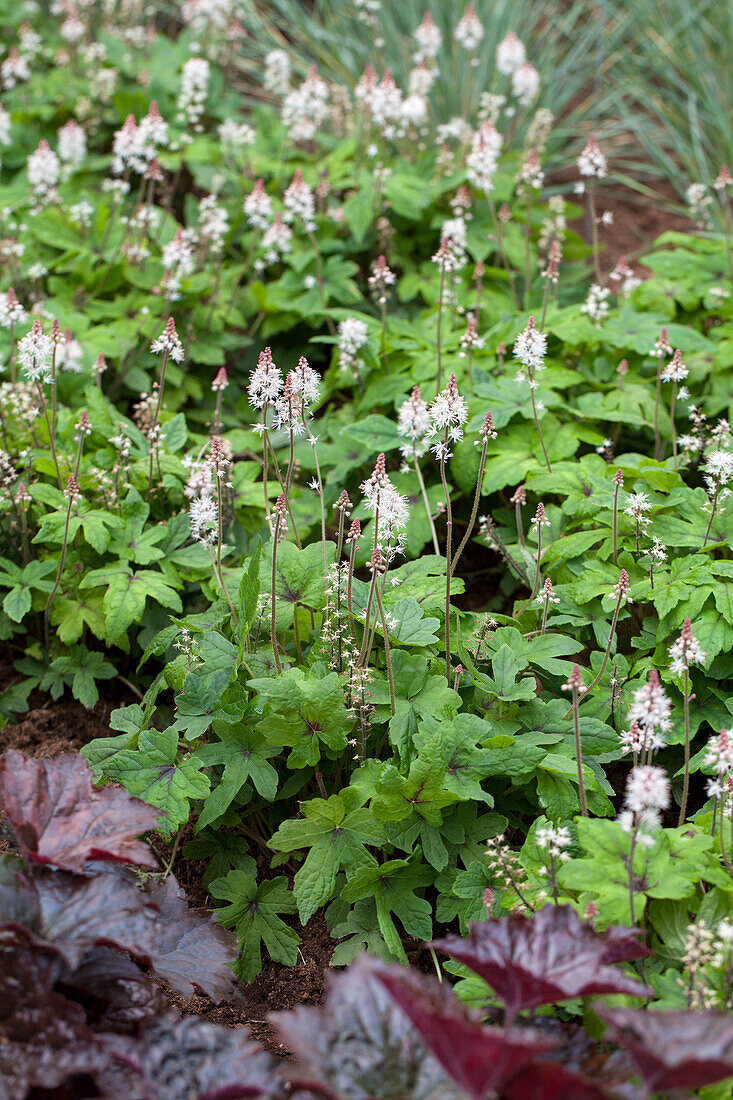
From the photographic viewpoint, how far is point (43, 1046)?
1.63m

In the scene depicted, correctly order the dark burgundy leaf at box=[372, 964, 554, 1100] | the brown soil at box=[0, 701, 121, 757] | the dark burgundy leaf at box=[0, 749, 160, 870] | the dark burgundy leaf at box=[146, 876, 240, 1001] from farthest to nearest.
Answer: the brown soil at box=[0, 701, 121, 757] → the dark burgundy leaf at box=[146, 876, 240, 1001] → the dark burgundy leaf at box=[0, 749, 160, 870] → the dark burgundy leaf at box=[372, 964, 554, 1100]

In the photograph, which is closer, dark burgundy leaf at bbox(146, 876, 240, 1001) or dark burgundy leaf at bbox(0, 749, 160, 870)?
dark burgundy leaf at bbox(0, 749, 160, 870)

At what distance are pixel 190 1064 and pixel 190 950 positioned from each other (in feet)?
1.45

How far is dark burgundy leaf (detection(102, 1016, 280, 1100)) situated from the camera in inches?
62.6

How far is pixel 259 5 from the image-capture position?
26.3ft

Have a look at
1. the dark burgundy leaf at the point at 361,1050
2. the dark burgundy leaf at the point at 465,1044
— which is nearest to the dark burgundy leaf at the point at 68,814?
the dark burgundy leaf at the point at 361,1050

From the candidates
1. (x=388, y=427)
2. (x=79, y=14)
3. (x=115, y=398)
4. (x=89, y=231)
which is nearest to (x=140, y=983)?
(x=388, y=427)

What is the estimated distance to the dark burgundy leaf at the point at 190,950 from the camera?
79.6 inches

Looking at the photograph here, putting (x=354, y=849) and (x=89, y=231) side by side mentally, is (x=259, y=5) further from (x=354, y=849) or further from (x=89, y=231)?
(x=354, y=849)

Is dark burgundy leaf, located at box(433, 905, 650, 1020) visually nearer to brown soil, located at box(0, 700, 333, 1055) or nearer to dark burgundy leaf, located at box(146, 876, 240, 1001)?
dark burgundy leaf, located at box(146, 876, 240, 1001)

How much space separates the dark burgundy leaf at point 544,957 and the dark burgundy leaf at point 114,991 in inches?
23.2

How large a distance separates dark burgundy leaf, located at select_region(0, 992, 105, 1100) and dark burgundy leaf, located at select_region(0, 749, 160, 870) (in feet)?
0.85

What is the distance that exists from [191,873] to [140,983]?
2.88 feet

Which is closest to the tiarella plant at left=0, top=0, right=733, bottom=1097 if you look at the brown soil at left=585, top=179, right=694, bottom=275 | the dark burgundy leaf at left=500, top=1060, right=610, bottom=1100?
the dark burgundy leaf at left=500, top=1060, right=610, bottom=1100
